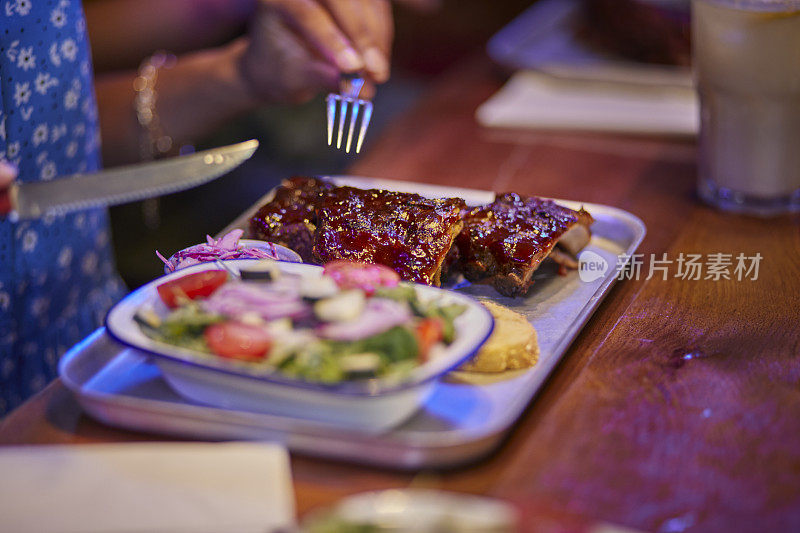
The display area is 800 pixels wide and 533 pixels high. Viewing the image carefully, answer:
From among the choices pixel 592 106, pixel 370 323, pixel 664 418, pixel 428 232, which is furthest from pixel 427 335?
pixel 592 106

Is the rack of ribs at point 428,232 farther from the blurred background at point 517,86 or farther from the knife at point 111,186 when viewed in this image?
the blurred background at point 517,86

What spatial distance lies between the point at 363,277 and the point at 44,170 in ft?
4.30

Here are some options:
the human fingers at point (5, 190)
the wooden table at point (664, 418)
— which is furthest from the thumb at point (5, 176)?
the wooden table at point (664, 418)

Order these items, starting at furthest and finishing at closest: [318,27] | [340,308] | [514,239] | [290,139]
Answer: [290,139], [318,27], [514,239], [340,308]

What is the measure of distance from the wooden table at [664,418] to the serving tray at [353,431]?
1.4 inches

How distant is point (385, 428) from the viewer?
1256 millimetres

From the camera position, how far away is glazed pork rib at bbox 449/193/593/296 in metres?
1.77

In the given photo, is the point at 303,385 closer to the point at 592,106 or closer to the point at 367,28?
the point at 367,28

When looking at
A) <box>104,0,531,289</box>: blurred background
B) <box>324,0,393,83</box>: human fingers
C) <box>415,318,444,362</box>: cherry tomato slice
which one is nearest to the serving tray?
<box>415,318,444,362</box>: cherry tomato slice

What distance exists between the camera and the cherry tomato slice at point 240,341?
1206mm

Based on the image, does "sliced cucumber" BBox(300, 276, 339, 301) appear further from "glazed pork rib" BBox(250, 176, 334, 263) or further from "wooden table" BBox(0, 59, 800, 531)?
"glazed pork rib" BBox(250, 176, 334, 263)

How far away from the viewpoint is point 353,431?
1.21 m

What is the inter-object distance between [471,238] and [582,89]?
1.72 metres

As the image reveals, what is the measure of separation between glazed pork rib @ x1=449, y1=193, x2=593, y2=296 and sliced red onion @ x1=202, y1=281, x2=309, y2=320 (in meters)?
0.60
